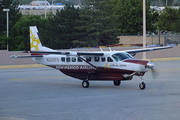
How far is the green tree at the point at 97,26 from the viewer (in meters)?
62.5

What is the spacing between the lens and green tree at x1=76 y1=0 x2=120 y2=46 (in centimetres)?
6250

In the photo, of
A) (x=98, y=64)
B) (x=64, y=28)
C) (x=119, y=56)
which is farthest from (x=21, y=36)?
(x=119, y=56)

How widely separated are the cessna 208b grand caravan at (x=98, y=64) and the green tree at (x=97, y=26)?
38744 millimetres

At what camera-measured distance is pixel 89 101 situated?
53.2 ft

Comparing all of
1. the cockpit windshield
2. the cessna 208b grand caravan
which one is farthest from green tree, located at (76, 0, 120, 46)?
the cockpit windshield

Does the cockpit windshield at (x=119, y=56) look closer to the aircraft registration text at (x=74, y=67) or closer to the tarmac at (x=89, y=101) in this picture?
the aircraft registration text at (x=74, y=67)

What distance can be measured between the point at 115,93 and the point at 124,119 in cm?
667

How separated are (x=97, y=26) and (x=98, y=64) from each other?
43.5 meters

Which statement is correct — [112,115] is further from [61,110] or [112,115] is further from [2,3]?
[2,3]

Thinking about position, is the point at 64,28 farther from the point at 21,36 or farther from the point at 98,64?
the point at 98,64

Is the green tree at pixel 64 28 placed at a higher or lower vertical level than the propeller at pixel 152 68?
higher

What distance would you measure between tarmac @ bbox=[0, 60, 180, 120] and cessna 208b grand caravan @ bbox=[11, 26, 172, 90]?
0.69 m

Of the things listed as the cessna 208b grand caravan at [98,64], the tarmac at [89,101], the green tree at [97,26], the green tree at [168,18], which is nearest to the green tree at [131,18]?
the green tree at [168,18]

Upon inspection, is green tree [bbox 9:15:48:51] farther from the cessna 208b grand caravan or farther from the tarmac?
the cessna 208b grand caravan
